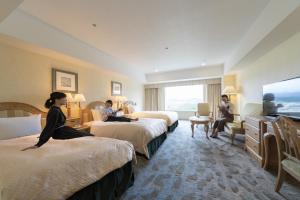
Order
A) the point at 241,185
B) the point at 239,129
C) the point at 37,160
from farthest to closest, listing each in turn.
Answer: the point at 239,129 → the point at 241,185 → the point at 37,160

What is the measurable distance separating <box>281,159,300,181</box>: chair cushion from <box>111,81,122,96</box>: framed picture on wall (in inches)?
198

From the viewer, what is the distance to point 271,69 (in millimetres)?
3055

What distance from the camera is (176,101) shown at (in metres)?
8.38

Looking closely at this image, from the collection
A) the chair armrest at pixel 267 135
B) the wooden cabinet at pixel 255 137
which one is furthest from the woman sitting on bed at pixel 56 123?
the wooden cabinet at pixel 255 137

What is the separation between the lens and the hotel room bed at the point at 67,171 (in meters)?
1.06

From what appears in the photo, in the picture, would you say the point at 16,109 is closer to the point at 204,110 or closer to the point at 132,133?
the point at 132,133

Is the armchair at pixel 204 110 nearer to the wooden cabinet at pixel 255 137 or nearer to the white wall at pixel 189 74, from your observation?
the white wall at pixel 189 74

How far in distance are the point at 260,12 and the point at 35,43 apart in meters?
4.09

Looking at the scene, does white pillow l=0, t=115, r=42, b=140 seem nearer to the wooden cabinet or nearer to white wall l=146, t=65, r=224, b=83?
the wooden cabinet

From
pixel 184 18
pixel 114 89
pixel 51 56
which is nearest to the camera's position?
pixel 184 18

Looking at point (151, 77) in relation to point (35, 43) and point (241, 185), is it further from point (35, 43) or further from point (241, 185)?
point (241, 185)

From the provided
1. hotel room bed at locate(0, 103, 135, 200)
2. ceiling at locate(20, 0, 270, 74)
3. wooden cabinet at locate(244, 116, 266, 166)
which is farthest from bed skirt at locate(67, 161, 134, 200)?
ceiling at locate(20, 0, 270, 74)

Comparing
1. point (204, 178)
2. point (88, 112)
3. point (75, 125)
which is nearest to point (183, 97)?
point (88, 112)

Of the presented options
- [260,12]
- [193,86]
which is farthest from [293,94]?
[193,86]
